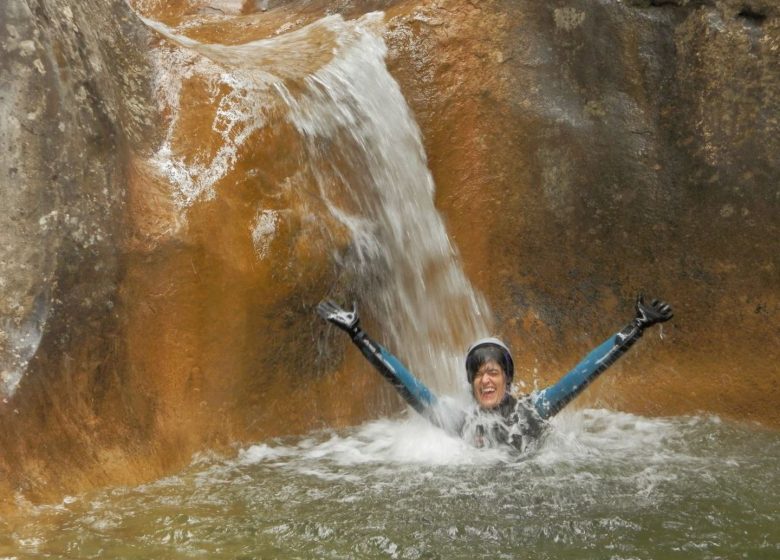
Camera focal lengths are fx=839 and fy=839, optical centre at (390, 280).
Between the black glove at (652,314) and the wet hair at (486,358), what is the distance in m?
0.72

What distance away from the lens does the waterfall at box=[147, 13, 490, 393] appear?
4.82 m

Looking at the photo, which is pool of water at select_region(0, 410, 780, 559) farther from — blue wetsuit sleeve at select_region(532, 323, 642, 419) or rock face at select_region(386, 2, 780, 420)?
rock face at select_region(386, 2, 780, 420)

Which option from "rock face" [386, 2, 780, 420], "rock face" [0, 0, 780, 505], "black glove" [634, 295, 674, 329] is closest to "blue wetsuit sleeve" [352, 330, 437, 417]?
"rock face" [0, 0, 780, 505]

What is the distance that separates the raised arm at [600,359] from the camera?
441 centimetres

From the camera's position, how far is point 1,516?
3369 mm

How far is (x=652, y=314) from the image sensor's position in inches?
173

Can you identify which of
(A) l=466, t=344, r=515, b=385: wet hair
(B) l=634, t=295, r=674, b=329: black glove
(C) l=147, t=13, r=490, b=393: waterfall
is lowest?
(A) l=466, t=344, r=515, b=385: wet hair

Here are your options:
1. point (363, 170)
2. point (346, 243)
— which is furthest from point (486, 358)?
point (363, 170)

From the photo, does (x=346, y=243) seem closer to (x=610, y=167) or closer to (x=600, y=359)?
(x=600, y=359)

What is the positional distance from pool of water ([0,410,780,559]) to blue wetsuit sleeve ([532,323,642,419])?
0.18 m

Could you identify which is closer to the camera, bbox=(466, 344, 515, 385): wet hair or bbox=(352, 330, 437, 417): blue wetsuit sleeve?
bbox=(352, 330, 437, 417): blue wetsuit sleeve

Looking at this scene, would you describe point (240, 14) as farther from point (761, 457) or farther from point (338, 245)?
point (761, 457)

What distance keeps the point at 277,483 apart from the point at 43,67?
2.17 m

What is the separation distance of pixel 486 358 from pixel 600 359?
0.60 m
